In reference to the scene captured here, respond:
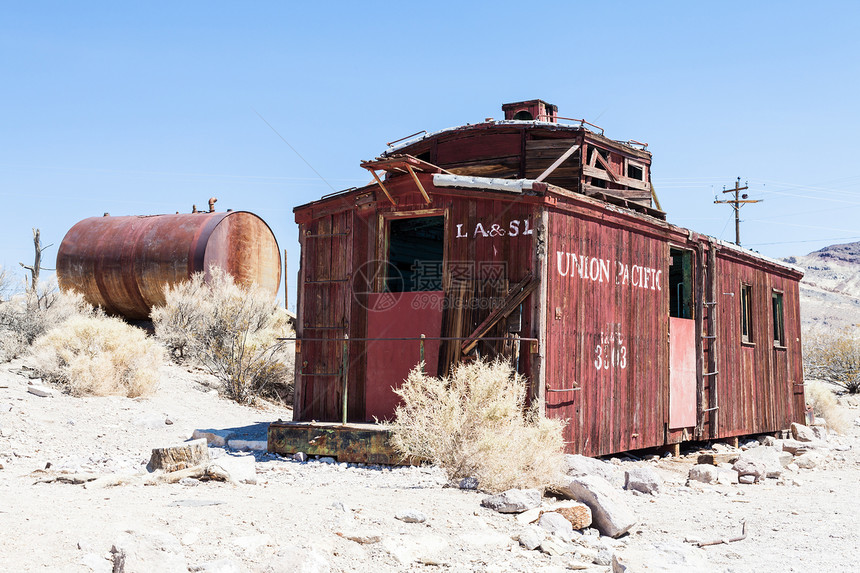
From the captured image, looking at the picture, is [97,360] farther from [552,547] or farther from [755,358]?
[755,358]

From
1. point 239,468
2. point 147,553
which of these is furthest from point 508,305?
point 147,553

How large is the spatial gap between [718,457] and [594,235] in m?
4.00

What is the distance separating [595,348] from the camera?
444 inches

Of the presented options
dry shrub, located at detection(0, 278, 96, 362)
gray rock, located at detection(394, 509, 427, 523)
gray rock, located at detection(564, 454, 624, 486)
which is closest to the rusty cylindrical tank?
dry shrub, located at detection(0, 278, 96, 362)

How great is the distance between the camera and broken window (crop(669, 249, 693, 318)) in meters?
14.3

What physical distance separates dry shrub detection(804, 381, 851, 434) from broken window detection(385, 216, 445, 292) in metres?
12.2

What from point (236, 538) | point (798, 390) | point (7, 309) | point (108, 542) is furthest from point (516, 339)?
point (7, 309)

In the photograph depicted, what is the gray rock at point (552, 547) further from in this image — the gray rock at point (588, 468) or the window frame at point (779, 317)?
the window frame at point (779, 317)

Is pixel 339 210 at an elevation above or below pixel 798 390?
above

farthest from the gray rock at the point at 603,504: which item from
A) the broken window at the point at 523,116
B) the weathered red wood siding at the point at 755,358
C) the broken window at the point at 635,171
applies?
the broken window at the point at 523,116

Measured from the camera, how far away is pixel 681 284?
15.2 meters

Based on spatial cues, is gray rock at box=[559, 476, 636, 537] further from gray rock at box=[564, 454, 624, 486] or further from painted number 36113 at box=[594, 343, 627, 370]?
painted number 36113 at box=[594, 343, 627, 370]

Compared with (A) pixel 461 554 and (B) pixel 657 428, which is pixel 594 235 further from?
(A) pixel 461 554

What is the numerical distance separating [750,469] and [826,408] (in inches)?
419
